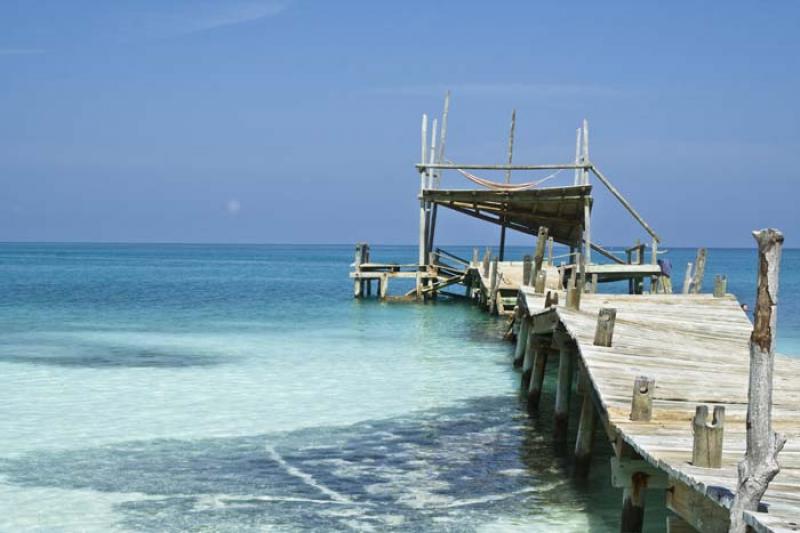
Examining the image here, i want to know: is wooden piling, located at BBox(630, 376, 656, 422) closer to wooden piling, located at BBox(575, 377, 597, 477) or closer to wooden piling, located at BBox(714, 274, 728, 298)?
wooden piling, located at BBox(575, 377, 597, 477)

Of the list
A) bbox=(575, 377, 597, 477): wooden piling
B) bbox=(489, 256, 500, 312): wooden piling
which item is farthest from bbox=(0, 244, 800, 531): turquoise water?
bbox=(489, 256, 500, 312): wooden piling

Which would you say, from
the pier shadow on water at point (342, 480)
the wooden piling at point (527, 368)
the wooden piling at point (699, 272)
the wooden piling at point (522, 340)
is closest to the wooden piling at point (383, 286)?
the wooden piling at point (699, 272)

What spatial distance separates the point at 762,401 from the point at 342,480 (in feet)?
19.1

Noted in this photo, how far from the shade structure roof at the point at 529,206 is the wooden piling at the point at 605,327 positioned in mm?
16252

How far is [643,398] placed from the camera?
26.5 feet

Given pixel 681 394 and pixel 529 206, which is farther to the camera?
pixel 529 206

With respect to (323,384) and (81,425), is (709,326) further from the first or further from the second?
(81,425)

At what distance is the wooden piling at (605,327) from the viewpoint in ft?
37.7

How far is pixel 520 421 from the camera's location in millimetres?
14047

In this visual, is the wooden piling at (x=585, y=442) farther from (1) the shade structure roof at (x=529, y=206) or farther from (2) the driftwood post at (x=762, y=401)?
(1) the shade structure roof at (x=529, y=206)

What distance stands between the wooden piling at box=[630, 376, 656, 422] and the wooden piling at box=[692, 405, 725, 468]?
153 cm

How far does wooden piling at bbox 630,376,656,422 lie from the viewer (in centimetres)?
807

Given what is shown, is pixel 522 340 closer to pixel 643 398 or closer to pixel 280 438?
pixel 280 438

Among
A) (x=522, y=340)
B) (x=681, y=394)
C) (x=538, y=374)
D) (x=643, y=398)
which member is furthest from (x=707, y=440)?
(x=522, y=340)
